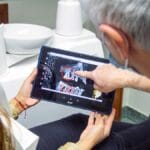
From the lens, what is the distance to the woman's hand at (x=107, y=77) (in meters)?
1.00

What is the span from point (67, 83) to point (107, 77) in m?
0.13

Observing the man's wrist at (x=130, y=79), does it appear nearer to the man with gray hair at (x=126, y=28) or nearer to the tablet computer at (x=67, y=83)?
the tablet computer at (x=67, y=83)

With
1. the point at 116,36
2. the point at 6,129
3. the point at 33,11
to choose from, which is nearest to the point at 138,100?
the point at 33,11

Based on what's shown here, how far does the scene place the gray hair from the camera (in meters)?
0.49

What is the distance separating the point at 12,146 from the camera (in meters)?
0.74

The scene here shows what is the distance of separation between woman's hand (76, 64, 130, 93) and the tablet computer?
0.04 feet

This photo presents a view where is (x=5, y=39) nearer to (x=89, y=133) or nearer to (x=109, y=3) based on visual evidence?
(x=89, y=133)

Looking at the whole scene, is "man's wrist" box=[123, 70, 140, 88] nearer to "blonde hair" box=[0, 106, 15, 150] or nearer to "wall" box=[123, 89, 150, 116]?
"blonde hair" box=[0, 106, 15, 150]

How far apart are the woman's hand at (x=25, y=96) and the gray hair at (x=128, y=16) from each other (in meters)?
0.50

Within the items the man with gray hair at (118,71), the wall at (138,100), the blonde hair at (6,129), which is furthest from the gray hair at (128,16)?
the wall at (138,100)

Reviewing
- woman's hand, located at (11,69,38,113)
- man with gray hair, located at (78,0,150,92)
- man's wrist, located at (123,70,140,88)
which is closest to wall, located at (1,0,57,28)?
woman's hand, located at (11,69,38,113)

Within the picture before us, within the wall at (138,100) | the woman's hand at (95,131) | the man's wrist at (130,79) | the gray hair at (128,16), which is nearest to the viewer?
the gray hair at (128,16)

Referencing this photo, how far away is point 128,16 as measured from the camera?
50 cm

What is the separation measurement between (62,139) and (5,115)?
12.0 inches
